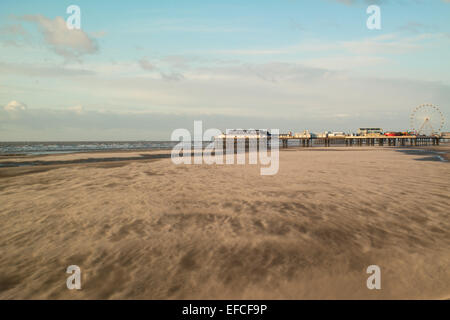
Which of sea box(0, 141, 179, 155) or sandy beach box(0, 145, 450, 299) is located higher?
sea box(0, 141, 179, 155)

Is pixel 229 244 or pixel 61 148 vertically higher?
pixel 61 148

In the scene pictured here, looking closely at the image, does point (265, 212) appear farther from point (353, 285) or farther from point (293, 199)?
point (353, 285)

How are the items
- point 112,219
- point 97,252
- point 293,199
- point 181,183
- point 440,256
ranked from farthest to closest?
point 181,183 → point 293,199 → point 112,219 → point 97,252 → point 440,256

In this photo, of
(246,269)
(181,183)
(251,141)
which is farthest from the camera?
(251,141)

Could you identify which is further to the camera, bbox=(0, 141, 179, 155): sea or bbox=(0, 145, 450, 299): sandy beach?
bbox=(0, 141, 179, 155): sea

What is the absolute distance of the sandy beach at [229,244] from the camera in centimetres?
344

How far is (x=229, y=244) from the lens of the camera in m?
4.82

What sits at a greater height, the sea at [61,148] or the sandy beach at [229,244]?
the sea at [61,148]

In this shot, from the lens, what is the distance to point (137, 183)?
38.8ft

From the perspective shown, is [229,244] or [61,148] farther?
[61,148]

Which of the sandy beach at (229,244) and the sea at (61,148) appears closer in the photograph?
the sandy beach at (229,244)

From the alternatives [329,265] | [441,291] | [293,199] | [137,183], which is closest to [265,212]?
[293,199]

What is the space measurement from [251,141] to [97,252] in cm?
8680

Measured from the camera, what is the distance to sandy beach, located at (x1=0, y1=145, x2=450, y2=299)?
3.44m
